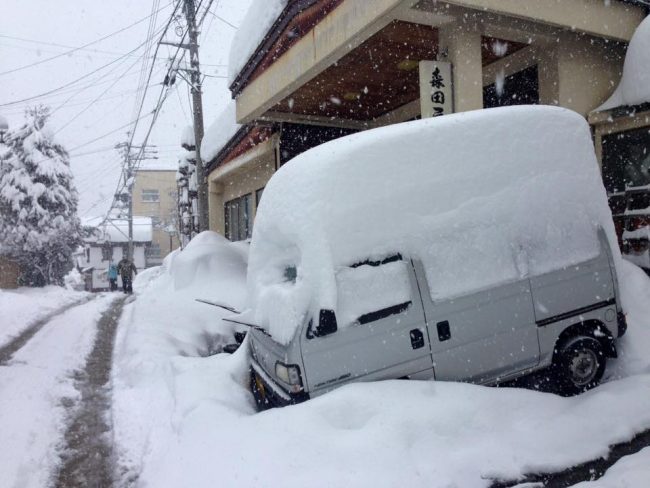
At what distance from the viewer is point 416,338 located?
14.3ft

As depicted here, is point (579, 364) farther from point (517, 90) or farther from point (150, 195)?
point (150, 195)

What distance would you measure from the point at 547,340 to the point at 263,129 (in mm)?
9639

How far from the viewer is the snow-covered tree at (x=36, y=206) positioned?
69.9 feet


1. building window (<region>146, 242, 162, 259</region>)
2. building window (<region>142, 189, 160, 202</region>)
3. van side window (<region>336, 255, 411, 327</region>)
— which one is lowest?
van side window (<region>336, 255, 411, 327</region>)

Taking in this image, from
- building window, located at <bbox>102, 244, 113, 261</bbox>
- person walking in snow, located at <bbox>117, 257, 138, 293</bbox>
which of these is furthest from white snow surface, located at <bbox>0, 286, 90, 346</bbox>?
building window, located at <bbox>102, 244, 113, 261</bbox>

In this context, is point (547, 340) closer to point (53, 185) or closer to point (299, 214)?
point (299, 214)

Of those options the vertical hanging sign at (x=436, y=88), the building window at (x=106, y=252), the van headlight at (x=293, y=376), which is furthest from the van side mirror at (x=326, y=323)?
the building window at (x=106, y=252)

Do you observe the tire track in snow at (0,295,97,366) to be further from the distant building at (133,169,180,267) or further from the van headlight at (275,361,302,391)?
the distant building at (133,169,180,267)

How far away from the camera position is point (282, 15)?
848 cm

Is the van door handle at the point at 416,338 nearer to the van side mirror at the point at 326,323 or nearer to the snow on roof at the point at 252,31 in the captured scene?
the van side mirror at the point at 326,323

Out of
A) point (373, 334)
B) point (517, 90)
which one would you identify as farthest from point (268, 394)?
point (517, 90)

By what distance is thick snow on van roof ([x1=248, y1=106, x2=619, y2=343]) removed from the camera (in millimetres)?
4312

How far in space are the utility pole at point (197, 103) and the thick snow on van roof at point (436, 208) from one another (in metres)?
9.72

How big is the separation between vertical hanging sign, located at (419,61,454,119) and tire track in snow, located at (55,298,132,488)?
557 cm
